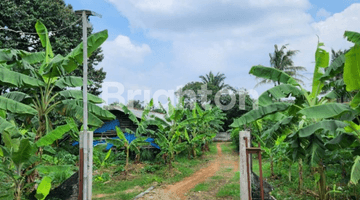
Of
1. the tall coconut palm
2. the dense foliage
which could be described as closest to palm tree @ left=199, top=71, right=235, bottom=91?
the tall coconut palm

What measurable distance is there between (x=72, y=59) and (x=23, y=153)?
8.79ft

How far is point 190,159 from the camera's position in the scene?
17703mm

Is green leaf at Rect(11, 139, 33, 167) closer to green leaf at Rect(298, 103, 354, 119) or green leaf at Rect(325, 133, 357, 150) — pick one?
green leaf at Rect(298, 103, 354, 119)

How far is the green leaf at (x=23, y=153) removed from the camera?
610 cm

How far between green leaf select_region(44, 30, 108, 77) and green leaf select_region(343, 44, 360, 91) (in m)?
5.82

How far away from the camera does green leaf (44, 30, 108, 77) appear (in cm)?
747

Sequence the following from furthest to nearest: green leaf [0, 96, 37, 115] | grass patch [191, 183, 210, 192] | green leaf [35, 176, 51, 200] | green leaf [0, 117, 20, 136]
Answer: grass patch [191, 183, 210, 192] → green leaf [0, 96, 37, 115] → green leaf [0, 117, 20, 136] → green leaf [35, 176, 51, 200]

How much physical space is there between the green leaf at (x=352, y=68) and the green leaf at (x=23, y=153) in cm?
663

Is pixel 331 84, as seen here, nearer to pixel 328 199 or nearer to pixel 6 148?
pixel 328 199

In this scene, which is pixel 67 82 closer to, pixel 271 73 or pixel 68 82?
pixel 68 82

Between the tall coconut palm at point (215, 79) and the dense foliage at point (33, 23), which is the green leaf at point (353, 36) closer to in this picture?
the dense foliage at point (33, 23)

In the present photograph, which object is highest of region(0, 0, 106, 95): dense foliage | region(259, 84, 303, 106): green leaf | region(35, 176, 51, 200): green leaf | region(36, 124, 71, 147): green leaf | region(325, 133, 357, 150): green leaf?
region(0, 0, 106, 95): dense foliage

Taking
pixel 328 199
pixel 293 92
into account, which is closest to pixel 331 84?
pixel 293 92

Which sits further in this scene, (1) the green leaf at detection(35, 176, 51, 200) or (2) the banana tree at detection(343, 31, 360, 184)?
(1) the green leaf at detection(35, 176, 51, 200)
